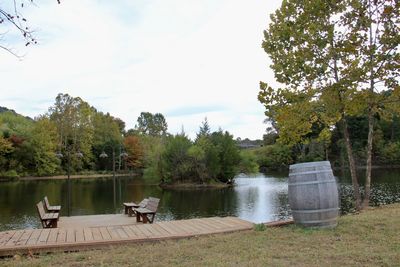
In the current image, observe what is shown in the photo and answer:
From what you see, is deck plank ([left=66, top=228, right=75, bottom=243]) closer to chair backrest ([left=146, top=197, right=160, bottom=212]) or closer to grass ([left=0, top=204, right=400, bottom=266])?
grass ([left=0, top=204, right=400, bottom=266])

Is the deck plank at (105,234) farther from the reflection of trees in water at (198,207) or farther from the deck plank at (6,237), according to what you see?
the reflection of trees in water at (198,207)

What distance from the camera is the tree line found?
4119 cm

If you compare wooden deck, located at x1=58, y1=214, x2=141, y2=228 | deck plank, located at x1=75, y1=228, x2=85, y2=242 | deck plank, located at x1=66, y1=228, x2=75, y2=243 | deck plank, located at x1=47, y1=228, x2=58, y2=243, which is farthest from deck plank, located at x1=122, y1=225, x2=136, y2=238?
wooden deck, located at x1=58, y1=214, x2=141, y2=228

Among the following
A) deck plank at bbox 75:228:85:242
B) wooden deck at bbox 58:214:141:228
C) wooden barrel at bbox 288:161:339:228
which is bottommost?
wooden deck at bbox 58:214:141:228

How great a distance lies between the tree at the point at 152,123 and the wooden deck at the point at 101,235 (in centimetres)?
8999

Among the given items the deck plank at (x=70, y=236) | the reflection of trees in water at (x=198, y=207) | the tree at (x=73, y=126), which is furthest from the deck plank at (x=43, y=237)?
the tree at (x=73, y=126)

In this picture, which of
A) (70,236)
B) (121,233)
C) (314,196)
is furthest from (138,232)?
(314,196)

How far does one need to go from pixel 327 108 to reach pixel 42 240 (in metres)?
7.89

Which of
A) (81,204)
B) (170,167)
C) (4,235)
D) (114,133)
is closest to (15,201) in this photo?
(81,204)

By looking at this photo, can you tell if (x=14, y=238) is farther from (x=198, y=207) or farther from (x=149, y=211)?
(x=198, y=207)

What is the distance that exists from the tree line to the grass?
28260 mm

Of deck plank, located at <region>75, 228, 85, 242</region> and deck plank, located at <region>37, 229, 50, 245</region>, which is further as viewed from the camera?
deck plank, located at <region>75, 228, 85, 242</region>

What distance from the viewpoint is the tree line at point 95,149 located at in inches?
1622

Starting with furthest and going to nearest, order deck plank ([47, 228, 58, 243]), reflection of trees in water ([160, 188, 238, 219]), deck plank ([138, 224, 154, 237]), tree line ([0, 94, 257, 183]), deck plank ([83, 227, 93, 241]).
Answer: tree line ([0, 94, 257, 183]) → reflection of trees in water ([160, 188, 238, 219]) → deck plank ([138, 224, 154, 237]) → deck plank ([83, 227, 93, 241]) → deck plank ([47, 228, 58, 243])
